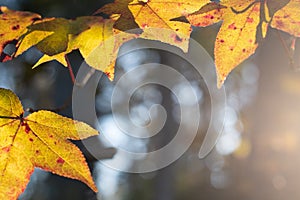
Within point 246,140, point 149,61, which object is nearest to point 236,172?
point 246,140

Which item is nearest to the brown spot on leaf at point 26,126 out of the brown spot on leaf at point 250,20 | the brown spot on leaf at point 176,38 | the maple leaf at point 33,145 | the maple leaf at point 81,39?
the maple leaf at point 33,145

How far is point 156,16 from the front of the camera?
2.38 feet

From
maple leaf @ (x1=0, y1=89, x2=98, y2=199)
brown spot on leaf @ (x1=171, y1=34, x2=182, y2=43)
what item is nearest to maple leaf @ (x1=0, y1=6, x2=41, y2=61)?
maple leaf @ (x1=0, y1=89, x2=98, y2=199)

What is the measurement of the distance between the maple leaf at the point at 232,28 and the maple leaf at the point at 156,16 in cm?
2

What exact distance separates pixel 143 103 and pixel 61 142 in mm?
5237

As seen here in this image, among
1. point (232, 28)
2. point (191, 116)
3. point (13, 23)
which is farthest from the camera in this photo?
point (191, 116)

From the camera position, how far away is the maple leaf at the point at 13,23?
62cm

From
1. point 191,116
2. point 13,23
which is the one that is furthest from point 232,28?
point 191,116

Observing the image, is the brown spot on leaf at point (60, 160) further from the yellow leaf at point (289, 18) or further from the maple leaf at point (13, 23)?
the yellow leaf at point (289, 18)

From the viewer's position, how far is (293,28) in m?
0.79

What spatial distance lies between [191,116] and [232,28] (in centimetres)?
526

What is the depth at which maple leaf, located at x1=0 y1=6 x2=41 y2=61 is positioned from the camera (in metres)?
0.62

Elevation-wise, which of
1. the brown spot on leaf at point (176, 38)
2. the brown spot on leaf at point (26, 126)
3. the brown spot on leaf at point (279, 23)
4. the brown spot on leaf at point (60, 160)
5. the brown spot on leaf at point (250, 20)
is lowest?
the brown spot on leaf at point (60, 160)

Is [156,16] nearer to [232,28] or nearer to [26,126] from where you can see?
[232,28]
